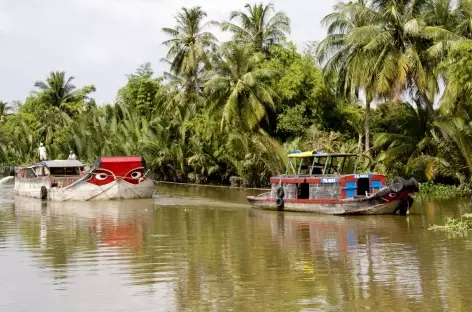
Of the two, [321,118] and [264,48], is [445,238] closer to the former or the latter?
[321,118]

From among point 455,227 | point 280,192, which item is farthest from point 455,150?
point 455,227

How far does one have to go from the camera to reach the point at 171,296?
980 cm

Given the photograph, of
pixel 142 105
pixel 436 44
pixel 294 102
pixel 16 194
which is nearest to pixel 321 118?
pixel 294 102

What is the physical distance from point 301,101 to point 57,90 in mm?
33329

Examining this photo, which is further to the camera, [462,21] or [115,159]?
[462,21]

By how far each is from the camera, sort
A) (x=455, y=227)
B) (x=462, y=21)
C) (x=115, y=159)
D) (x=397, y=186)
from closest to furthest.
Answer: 1. (x=455, y=227)
2. (x=397, y=186)
3. (x=115, y=159)
4. (x=462, y=21)

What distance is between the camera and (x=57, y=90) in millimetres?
62938

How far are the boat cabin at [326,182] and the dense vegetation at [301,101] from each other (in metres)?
4.42

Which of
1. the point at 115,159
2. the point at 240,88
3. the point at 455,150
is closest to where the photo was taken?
the point at 455,150

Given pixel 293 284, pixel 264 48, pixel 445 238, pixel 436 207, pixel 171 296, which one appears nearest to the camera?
pixel 171 296

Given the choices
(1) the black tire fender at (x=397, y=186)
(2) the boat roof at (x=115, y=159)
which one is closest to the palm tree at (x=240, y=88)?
(2) the boat roof at (x=115, y=159)

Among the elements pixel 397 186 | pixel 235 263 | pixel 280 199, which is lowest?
pixel 235 263

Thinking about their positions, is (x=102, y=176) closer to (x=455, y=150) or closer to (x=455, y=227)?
(x=455, y=150)

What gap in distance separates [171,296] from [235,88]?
26.6 meters
